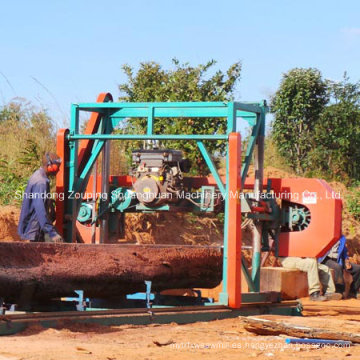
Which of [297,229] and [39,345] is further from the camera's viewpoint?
[297,229]

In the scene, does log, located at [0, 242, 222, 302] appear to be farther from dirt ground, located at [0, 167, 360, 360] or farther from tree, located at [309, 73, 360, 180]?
tree, located at [309, 73, 360, 180]

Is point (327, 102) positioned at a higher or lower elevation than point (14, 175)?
higher

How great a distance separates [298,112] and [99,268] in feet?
46.8

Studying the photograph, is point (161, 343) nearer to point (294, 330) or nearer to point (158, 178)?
point (294, 330)

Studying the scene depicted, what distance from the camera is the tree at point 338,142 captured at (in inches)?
889

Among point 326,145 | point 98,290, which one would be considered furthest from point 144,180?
point 326,145

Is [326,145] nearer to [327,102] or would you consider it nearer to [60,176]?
[327,102]

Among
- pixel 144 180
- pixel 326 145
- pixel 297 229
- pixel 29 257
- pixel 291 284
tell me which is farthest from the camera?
pixel 326 145

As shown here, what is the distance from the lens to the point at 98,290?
10.1 m

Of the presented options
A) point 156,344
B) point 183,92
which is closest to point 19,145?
point 183,92

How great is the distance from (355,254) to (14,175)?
8051 mm

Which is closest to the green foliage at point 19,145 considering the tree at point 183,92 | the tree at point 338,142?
the tree at point 183,92

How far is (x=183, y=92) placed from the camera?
64.0 ft

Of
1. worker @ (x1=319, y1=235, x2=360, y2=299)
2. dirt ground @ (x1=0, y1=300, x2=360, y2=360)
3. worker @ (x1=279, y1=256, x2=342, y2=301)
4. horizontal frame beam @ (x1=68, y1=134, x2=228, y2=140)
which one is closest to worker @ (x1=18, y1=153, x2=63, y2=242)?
horizontal frame beam @ (x1=68, y1=134, x2=228, y2=140)
